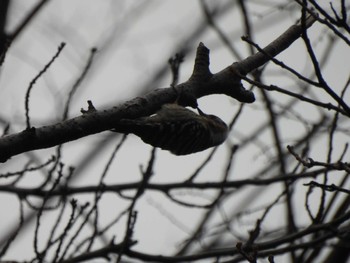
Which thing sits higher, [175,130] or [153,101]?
[175,130]

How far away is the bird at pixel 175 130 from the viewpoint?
290cm

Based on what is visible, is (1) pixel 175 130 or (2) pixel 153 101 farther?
(1) pixel 175 130

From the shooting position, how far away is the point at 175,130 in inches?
130

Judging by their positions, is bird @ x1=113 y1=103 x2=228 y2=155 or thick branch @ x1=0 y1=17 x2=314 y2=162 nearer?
thick branch @ x1=0 y1=17 x2=314 y2=162

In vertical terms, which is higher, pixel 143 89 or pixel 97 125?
pixel 143 89

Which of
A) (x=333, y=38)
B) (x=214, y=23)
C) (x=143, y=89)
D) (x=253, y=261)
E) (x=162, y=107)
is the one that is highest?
(x=143, y=89)

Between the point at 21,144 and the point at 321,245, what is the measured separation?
1.93 m

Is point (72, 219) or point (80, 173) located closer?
point (72, 219)

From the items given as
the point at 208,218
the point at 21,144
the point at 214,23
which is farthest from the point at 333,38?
the point at 21,144

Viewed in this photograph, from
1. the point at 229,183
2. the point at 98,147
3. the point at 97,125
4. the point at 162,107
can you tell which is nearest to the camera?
the point at 97,125

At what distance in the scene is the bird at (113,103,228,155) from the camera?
290cm

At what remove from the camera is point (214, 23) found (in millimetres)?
5559

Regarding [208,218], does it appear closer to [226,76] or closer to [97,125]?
[226,76]

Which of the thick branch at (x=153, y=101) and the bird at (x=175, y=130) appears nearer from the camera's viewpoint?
the thick branch at (x=153, y=101)
